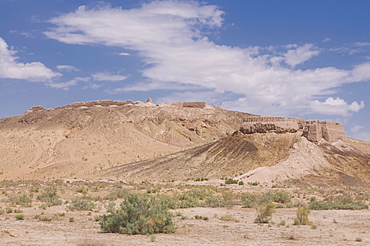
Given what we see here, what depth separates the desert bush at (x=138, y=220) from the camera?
13.4m

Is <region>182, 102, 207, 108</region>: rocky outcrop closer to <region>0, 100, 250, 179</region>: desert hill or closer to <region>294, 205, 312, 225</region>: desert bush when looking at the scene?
<region>0, 100, 250, 179</region>: desert hill

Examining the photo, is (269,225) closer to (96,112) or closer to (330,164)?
(330,164)

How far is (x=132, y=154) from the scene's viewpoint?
2430 inches

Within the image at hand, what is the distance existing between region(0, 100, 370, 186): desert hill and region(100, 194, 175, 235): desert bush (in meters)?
22.1

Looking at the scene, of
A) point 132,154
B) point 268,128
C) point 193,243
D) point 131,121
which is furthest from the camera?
point 131,121

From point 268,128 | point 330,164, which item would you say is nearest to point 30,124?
point 268,128

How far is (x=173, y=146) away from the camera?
68.2 meters

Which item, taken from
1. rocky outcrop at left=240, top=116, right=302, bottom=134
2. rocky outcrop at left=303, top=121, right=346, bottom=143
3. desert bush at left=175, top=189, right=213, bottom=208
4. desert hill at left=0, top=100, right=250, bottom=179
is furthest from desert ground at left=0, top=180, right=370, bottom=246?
desert hill at left=0, top=100, right=250, bottom=179

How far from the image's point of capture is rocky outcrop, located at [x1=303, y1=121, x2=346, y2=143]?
137 ft

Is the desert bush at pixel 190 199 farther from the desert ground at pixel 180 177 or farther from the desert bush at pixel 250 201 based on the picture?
the desert bush at pixel 250 201

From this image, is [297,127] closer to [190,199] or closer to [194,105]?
[190,199]

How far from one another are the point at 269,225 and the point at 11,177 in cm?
4325

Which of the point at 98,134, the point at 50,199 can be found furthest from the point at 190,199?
the point at 98,134

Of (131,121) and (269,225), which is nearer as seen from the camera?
(269,225)
